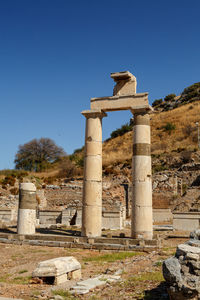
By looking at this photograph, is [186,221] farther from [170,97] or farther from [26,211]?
[170,97]

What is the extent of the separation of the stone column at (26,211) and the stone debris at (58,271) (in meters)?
7.43

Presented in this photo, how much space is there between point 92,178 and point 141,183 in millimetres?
2188

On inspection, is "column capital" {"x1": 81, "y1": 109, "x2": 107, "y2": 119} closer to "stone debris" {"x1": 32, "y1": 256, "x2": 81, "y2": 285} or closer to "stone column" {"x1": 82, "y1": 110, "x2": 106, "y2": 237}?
"stone column" {"x1": 82, "y1": 110, "x2": 106, "y2": 237}

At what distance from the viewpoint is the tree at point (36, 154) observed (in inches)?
2175

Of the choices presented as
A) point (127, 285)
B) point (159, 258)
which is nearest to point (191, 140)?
point (159, 258)

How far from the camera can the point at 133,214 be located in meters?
13.0

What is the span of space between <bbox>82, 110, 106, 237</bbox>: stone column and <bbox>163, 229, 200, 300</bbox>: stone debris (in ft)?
27.2

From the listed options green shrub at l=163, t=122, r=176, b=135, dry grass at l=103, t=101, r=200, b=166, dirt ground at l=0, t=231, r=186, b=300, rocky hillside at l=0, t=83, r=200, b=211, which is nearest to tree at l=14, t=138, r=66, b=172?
rocky hillside at l=0, t=83, r=200, b=211

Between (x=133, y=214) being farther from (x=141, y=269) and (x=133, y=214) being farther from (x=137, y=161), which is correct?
(x=141, y=269)

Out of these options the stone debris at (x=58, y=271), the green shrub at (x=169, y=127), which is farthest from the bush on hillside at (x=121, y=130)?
the stone debris at (x=58, y=271)

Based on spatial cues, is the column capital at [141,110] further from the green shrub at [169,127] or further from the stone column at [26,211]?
the green shrub at [169,127]

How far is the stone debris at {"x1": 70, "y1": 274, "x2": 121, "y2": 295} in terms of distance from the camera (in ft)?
21.1

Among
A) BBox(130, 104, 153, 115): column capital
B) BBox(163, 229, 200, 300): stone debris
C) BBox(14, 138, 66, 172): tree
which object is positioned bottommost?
BBox(163, 229, 200, 300): stone debris

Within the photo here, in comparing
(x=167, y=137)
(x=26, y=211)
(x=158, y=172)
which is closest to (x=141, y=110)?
(x=26, y=211)
